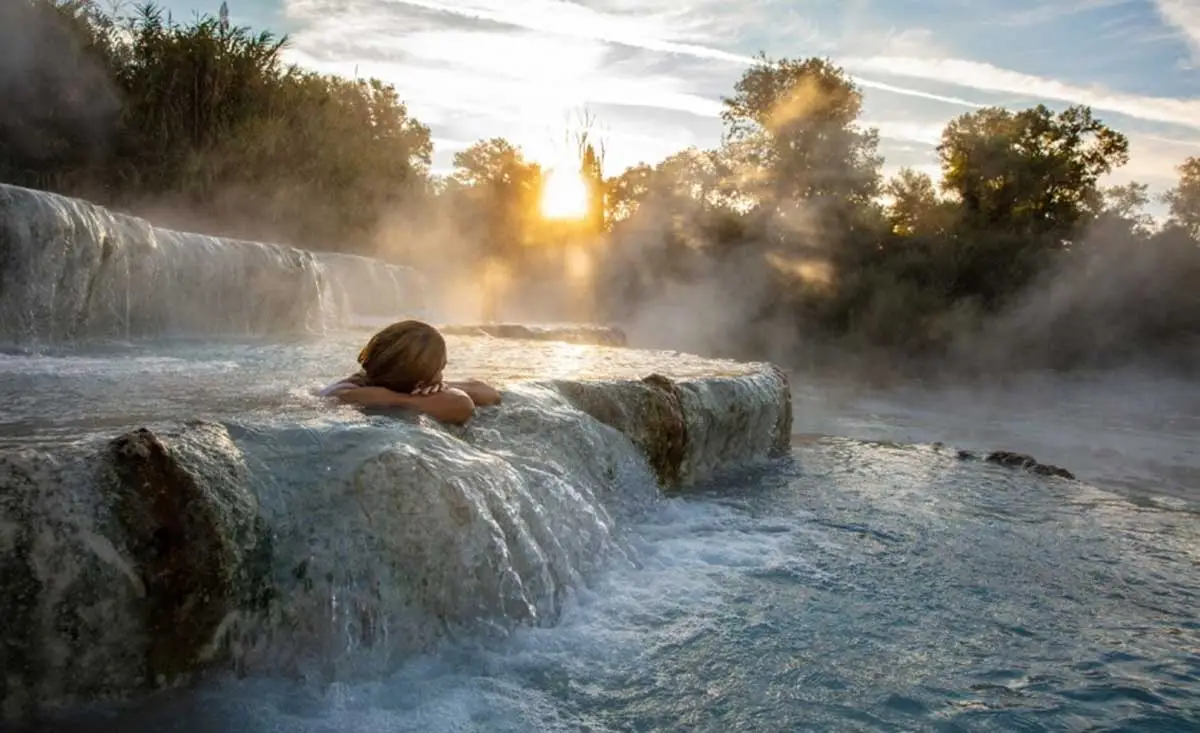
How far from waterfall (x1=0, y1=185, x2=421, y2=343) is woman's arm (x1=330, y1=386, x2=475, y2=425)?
355 centimetres

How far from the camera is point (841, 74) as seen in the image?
86.1 ft

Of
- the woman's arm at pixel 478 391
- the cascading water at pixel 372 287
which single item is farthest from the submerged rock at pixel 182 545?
the cascading water at pixel 372 287

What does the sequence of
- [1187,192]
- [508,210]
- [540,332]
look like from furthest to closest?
[1187,192]
[508,210]
[540,332]

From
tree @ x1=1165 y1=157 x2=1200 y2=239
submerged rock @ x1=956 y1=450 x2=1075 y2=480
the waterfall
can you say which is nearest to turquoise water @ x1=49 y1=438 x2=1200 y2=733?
submerged rock @ x1=956 y1=450 x2=1075 y2=480

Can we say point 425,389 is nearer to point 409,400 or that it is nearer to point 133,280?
point 409,400

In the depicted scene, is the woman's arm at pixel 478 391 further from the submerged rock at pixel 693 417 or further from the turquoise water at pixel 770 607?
the submerged rock at pixel 693 417

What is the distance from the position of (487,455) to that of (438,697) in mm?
1064

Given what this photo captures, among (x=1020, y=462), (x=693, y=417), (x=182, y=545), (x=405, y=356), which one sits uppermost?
(x=405, y=356)

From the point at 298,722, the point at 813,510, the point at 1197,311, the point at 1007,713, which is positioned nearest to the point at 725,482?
the point at 813,510

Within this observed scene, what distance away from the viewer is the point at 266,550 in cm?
221

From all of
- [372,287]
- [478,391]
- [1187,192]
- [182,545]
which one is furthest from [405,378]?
[1187,192]

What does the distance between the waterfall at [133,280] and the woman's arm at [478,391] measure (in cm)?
364

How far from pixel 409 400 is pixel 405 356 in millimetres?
171

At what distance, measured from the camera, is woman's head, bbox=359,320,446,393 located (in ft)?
10.4
